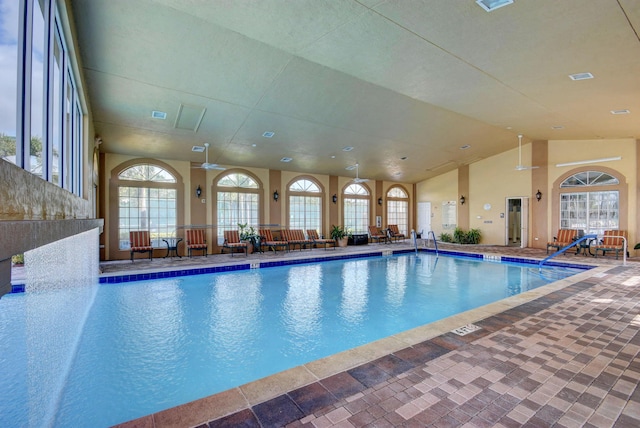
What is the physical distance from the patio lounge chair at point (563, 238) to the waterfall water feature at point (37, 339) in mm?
11437

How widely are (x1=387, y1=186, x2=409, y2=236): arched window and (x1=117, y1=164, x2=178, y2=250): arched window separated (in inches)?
367

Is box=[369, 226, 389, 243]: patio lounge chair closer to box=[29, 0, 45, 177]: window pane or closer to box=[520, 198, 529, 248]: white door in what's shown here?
box=[520, 198, 529, 248]: white door

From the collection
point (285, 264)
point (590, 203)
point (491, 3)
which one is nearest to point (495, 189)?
point (590, 203)

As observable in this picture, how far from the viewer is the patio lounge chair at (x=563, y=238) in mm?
9492

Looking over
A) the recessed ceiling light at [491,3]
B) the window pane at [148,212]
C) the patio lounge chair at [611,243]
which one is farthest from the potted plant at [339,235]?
the recessed ceiling light at [491,3]

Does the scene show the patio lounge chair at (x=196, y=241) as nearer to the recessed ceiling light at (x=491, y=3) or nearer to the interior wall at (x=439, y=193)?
the recessed ceiling light at (x=491, y=3)

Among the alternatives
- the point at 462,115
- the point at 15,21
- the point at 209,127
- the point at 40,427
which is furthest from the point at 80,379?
the point at 462,115

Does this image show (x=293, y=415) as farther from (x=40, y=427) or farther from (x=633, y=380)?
(x=633, y=380)

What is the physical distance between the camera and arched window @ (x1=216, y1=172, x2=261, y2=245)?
396 inches

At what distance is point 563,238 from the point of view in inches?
386

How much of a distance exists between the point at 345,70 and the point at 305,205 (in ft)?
23.2

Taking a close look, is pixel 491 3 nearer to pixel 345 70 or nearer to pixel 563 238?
pixel 345 70

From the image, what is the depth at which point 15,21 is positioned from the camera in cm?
148

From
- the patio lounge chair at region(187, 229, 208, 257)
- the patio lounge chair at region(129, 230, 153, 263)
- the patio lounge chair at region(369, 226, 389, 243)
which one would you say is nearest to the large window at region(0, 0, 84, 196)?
the patio lounge chair at region(129, 230, 153, 263)
